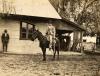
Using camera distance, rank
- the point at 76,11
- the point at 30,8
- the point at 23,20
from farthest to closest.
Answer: the point at 76,11 < the point at 30,8 < the point at 23,20

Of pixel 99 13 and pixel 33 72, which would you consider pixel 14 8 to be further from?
pixel 33 72

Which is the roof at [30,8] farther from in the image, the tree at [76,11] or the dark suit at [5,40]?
the tree at [76,11]

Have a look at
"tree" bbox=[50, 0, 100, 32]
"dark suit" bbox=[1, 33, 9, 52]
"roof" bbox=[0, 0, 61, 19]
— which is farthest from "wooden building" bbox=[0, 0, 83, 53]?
"tree" bbox=[50, 0, 100, 32]

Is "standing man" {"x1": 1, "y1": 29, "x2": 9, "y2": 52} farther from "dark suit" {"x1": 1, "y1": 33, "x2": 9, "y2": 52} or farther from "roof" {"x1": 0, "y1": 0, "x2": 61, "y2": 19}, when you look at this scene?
"roof" {"x1": 0, "y1": 0, "x2": 61, "y2": 19}

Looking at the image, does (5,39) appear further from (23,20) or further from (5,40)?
(23,20)

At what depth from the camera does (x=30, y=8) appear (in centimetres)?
3716

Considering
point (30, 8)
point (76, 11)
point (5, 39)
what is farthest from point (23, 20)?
point (76, 11)

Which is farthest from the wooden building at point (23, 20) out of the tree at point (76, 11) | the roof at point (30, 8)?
the tree at point (76, 11)

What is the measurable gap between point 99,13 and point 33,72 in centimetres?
2330

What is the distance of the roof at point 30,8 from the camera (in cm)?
3571

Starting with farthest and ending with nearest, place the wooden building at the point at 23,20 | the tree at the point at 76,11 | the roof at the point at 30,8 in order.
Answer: the tree at the point at 76,11 < the wooden building at the point at 23,20 < the roof at the point at 30,8

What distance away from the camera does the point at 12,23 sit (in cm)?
3628

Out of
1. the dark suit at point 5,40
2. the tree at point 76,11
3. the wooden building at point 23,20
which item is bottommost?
the dark suit at point 5,40

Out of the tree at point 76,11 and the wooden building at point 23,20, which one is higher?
the tree at point 76,11
